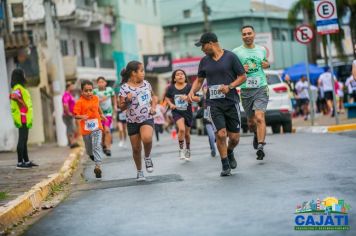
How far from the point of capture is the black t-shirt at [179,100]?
57.7 feet

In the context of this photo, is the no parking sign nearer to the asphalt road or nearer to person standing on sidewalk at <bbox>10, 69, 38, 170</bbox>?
the asphalt road

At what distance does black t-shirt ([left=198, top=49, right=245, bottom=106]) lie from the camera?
12.8 metres

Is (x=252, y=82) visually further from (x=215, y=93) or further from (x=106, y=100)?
(x=106, y=100)

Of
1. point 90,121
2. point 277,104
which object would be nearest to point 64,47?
point 277,104

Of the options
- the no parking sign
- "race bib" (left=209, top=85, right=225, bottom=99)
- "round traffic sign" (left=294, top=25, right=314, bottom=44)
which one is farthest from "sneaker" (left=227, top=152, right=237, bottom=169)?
"round traffic sign" (left=294, top=25, right=314, bottom=44)

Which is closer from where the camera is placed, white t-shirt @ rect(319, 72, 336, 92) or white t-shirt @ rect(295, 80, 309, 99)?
white t-shirt @ rect(319, 72, 336, 92)

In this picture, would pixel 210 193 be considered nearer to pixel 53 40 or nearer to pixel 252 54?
pixel 252 54

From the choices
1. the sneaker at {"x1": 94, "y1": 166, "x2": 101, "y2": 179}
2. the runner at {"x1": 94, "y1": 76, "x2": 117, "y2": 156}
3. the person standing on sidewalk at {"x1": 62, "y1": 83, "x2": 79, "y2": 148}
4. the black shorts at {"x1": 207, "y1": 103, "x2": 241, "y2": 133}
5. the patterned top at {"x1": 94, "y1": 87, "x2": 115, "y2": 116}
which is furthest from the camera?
the person standing on sidewalk at {"x1": 62, "y1": 83, "x2": 79, "y2": 148}

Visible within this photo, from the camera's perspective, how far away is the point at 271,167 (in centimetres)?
1318

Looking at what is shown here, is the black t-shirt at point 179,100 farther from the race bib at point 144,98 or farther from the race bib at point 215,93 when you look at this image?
the race bib at point 215,93

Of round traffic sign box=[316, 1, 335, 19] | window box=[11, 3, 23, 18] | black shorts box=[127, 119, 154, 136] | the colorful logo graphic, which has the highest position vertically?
window box=[11, 3, 23, 18]

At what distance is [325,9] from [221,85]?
39.0 feet

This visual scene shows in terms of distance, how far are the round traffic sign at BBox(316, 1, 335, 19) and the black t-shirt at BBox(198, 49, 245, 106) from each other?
11.5 m

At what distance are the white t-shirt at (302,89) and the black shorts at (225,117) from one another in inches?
1072
